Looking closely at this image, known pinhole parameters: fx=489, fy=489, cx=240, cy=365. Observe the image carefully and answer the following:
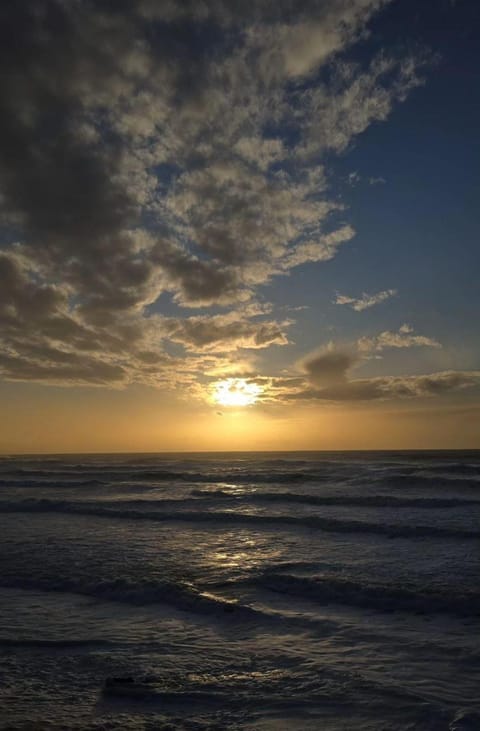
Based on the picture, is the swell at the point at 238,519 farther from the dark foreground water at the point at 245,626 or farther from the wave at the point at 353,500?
the wave at the point at 353,500

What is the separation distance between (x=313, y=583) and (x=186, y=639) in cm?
367

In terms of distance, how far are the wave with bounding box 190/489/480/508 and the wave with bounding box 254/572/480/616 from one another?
15.3m

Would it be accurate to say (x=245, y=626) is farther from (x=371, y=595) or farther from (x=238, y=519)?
(x=238, y=519)

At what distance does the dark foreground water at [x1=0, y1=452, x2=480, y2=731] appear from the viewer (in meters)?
5.12

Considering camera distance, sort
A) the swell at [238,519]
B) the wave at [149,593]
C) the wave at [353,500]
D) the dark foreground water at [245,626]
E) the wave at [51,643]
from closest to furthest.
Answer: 1. the dark foreground water at [245,626]
2. the wave at [51,643]
3. the wave at [149,593]
4. the swell at [238,519]
5. the wave at [353,500]

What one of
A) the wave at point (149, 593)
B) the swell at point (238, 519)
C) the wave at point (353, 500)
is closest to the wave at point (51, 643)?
the wave at point (149, 593)

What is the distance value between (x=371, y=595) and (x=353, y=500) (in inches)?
704

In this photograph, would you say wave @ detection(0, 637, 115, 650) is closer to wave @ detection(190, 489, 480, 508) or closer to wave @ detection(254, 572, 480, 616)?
wave @ detection(254, 572, 480, 616)

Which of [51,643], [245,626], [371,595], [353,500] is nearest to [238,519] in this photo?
[353,500]

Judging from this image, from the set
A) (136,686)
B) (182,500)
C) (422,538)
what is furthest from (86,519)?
(136,686)

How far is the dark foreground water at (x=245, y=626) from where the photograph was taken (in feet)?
16.8

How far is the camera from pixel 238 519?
67.6 ft

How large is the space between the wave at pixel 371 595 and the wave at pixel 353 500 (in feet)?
50.0

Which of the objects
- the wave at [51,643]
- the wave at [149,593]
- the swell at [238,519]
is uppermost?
the wave at [51,643]
